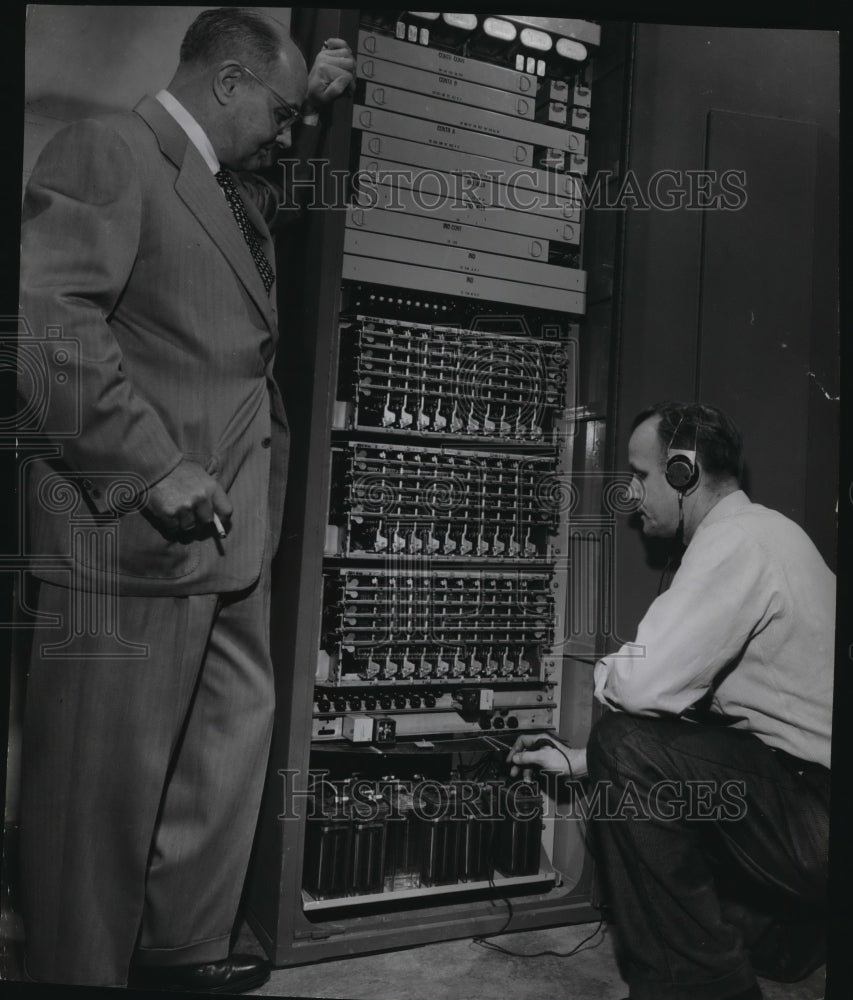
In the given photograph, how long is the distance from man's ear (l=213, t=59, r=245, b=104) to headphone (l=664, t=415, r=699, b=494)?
4.63 ft

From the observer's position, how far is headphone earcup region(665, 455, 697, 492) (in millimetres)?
2055

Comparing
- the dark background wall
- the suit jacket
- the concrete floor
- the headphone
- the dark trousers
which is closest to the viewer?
the suit jacket

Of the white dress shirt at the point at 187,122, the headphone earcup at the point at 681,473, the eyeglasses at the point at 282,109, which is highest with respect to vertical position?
the eyeglasses at the point at 282,109

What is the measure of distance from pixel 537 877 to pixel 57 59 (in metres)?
2.54

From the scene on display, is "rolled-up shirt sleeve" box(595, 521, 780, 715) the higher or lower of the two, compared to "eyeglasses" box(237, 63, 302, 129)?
lower

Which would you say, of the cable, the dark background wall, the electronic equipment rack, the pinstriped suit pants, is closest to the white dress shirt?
the electronic equipment rack

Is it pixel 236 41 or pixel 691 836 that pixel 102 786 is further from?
pixel 236 41

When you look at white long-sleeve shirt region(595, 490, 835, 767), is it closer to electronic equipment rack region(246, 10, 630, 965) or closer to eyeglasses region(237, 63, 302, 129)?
electronic equipment rack region(246, 10, 630, 965)

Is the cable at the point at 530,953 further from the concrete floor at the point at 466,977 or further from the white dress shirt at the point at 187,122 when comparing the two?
the white dress shirt at the point at 187,122

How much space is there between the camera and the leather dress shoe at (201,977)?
1860 mm

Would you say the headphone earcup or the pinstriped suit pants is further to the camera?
the headphone earcup

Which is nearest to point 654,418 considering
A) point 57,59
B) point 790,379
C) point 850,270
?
point 790,379

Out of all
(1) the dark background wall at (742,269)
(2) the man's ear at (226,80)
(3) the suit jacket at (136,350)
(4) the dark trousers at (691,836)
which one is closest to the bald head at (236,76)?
(2) the man's ear at (226,80)

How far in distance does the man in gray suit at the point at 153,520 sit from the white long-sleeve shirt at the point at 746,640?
3.14 feet
